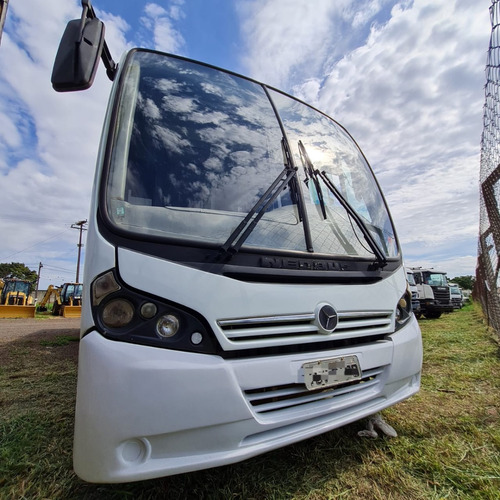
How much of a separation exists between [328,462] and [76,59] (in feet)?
8.31

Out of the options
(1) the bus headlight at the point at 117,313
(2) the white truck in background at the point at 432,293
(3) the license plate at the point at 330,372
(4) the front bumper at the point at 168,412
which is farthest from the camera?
Answer: (2) the white truck in background at the point at 432,293

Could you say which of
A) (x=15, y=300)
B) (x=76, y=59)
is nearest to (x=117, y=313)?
(x=76, y=59)

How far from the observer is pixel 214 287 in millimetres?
1376

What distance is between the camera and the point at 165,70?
2.04 m

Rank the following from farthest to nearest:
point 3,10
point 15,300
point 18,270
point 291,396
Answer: point 18,270 → point 15,300 → point 3,10 → point 291,396

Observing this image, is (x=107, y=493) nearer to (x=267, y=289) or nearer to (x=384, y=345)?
(x=267, y=289)

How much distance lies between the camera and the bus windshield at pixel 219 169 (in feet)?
5.17

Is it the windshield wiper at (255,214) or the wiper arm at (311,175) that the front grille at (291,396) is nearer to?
the windshield wiper at (255,214)

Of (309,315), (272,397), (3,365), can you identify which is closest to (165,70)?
(309,315)

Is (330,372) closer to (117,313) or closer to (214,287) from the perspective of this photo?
(214,287)

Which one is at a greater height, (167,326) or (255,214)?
(255,214)

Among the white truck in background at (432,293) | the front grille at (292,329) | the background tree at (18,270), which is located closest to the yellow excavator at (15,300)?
the front grille at (292,329)

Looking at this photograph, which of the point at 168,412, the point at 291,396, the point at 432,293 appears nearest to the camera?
the point at 168,412

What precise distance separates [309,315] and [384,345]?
1.87ft
